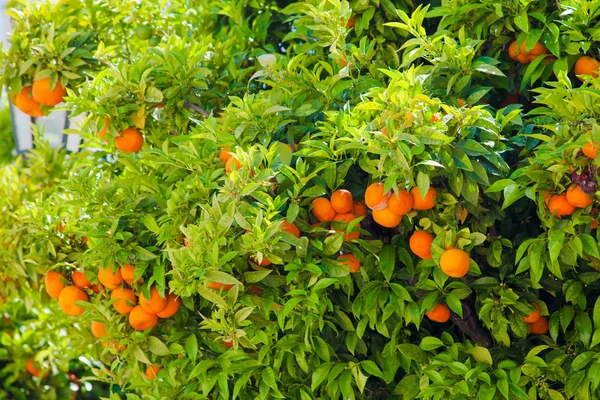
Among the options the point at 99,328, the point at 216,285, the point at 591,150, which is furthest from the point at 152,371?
the point at 591,150

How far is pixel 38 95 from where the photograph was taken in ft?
7.42

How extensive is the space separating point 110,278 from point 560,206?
0.98 metres

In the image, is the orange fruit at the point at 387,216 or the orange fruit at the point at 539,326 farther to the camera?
the orange fruit at the point at 539,326

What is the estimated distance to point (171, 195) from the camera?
180cm

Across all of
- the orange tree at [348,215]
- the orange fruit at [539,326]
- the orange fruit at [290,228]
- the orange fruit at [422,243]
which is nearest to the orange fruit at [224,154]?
the orange tree at [348,215]

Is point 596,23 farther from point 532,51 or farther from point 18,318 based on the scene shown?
point 18,318

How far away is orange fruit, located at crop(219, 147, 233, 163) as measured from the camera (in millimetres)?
1805

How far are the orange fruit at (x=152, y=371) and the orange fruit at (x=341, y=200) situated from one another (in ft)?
2.29

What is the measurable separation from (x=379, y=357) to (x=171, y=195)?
61 centimetres

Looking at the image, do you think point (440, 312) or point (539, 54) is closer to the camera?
point (440, 312)

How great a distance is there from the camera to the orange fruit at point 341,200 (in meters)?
1.71

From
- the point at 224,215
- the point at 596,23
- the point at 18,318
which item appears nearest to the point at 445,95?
the point at 596,23

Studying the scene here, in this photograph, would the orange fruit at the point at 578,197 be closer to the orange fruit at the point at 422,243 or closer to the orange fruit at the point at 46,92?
the orange fruit at the point at 422,243

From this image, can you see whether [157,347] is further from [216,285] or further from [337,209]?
[337,209]
